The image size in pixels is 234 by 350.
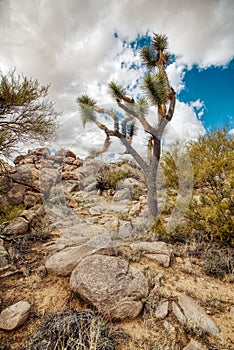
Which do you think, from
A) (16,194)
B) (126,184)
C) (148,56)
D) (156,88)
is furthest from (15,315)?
(126,184)

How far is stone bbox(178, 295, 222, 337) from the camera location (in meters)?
2.16

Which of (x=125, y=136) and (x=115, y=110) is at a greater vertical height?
(x=115, y=110)

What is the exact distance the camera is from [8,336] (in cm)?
217

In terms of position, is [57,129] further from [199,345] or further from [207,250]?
[199,345]

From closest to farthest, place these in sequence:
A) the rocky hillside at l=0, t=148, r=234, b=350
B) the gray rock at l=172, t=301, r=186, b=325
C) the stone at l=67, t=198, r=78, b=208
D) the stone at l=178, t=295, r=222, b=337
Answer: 1. the rocky hillside at l=0, t=148, r=234, b=350
2. the stone at l=178, t=295, r=222, b=337
3. the gray rock at l=172, t=301, r=186, b=325
4. the stone at l=67, t=198, r=78, b=208

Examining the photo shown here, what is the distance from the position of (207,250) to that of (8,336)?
3.45m

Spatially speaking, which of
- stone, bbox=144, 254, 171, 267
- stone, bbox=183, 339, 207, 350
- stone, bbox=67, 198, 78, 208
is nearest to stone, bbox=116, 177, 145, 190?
stone, bbox=67, 198, 78, 208

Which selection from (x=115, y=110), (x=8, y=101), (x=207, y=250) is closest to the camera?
(x=207, y=250)

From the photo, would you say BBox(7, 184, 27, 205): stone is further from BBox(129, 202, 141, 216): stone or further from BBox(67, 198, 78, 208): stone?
BBox(129, 202, 141, 216): stone

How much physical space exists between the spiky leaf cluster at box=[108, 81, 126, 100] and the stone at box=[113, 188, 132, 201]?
4748 mm

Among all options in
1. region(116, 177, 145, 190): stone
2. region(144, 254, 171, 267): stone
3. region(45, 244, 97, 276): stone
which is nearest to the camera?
region(45, 244, 97, 276): stone

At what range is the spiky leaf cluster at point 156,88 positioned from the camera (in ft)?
16.4

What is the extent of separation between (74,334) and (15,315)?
36.0 inches

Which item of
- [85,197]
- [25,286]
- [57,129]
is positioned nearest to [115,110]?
[57,129]
